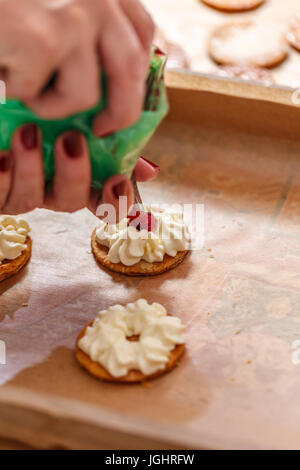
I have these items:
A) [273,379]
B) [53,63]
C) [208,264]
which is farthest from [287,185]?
[53,63]

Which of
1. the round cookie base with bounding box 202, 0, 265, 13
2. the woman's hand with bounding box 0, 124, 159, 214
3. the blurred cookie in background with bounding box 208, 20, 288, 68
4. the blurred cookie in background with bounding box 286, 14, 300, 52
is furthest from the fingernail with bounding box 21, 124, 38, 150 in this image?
the round cookie base with bounding box 202, 0, 265, 13

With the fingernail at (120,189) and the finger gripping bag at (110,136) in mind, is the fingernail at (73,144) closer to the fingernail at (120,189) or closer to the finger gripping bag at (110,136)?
the finger gripping bag at (110,136)

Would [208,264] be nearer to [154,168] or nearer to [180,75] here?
[154,168]

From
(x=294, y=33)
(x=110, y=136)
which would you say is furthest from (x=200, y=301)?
(x=294, y=33)

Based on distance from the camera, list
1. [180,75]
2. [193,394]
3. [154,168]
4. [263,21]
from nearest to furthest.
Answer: [193,394] → [154,168] → [180,75] → [263,21]

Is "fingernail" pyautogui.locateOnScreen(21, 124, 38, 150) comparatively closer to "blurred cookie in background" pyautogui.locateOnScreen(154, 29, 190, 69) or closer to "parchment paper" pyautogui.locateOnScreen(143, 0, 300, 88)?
"blurred cookie in background" pyautogui.locateOnScreen(154, 29, 190, 69)

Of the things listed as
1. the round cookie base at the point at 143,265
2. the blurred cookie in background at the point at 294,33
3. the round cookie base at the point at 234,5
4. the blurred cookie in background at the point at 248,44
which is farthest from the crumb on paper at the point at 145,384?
the round cookie base at the point at 234,5

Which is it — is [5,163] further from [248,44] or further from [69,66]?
[248,44]
